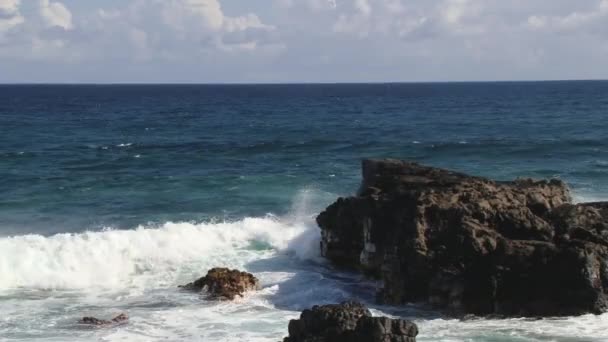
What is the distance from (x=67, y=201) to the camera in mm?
41562

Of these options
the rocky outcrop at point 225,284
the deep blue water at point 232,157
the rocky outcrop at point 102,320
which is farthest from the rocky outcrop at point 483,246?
the deep blue water at point 232,157

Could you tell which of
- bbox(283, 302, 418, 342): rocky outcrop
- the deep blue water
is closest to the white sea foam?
the deep blue water

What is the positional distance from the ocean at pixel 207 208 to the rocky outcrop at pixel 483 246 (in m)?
0.63

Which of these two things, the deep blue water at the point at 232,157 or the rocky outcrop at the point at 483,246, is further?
the deep blue water at the point at 232,157

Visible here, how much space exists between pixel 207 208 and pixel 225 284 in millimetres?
15041

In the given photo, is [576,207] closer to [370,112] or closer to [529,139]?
[529,139]

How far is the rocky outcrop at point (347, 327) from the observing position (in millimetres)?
16172

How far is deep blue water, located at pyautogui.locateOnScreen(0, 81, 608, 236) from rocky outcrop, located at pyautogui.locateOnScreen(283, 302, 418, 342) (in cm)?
2087

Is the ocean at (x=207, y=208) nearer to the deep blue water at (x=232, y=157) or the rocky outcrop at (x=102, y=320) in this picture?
the deep blue water at (x=232, y=157)


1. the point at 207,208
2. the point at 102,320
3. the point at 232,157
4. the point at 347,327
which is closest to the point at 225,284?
the point at 102,320

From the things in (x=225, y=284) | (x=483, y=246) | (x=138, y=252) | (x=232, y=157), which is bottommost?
(x=138, y=252)

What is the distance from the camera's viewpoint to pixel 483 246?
2323 centimetres

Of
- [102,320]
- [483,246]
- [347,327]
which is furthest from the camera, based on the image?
[483,246]

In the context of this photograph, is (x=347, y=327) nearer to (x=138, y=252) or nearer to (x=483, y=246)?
(x=483, y=246)
